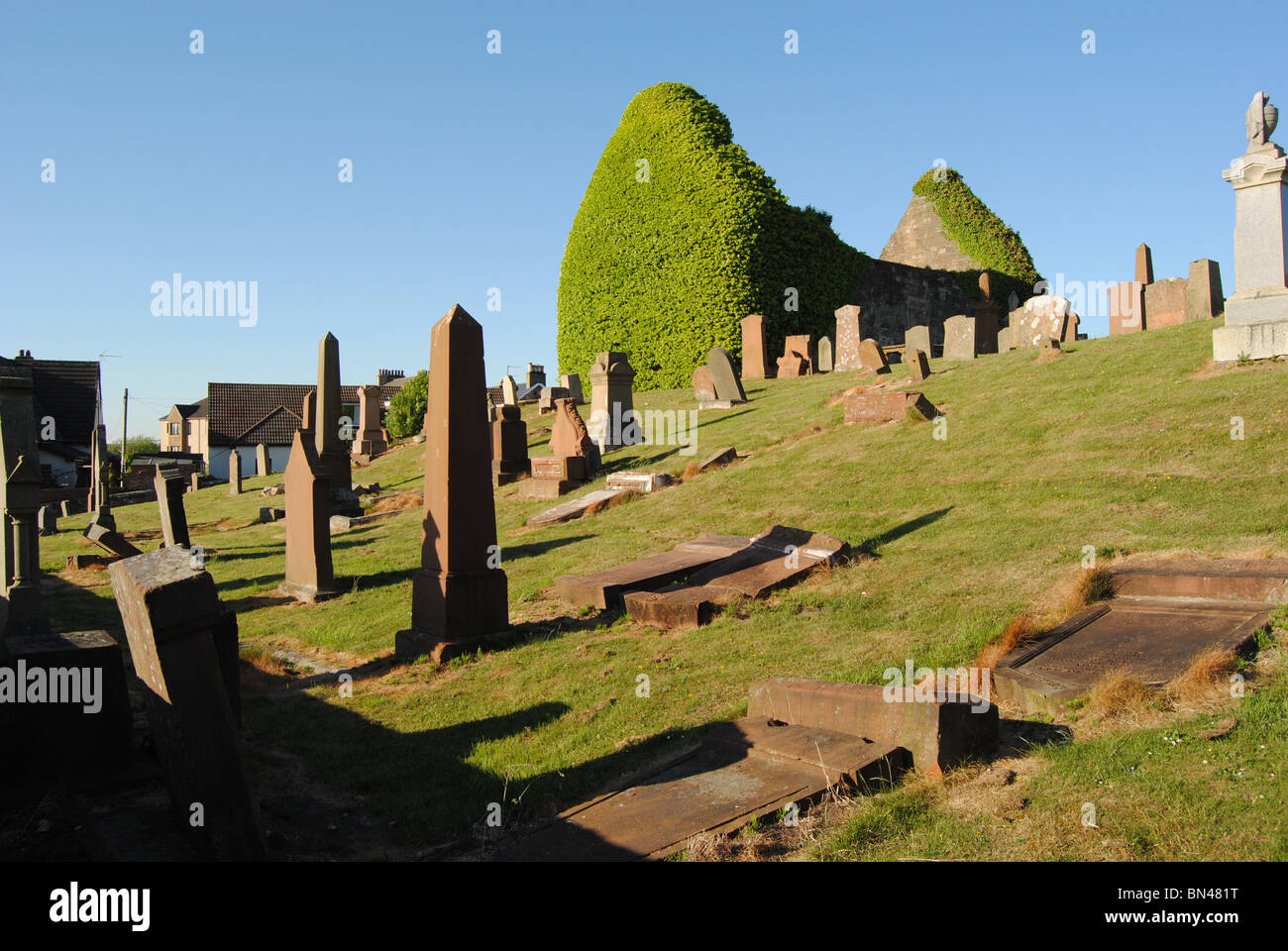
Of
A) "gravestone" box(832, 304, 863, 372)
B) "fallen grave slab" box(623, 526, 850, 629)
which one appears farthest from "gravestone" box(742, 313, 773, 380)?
"fallen grave slab" box(623, 526, 850, 629)

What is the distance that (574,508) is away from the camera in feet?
44.9

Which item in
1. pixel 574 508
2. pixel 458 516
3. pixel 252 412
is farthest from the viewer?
pixel 252 412

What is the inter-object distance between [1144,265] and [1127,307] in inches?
181

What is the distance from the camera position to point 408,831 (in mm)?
4625

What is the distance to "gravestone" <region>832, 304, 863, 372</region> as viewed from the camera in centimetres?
2403

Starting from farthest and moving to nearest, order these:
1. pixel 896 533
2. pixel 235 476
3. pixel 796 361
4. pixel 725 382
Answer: pixel 235 476, pixel 796 361, pixel 725 382, pixel 896 533

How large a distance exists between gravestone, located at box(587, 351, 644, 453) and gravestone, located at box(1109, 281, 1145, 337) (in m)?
12.7

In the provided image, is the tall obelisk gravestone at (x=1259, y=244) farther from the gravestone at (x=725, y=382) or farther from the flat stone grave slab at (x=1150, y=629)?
the gravestone at (x=725, y=382)

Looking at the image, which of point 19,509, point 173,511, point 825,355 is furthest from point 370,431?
point 19,509

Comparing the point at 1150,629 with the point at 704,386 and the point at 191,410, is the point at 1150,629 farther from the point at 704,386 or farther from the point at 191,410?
the point at 191,410

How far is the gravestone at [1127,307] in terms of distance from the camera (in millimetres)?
21969

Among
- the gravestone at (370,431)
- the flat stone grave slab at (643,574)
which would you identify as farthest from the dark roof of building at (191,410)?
the flat stone grave slab at (643,574)

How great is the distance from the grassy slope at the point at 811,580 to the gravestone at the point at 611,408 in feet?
11.0
